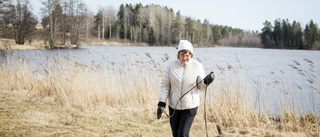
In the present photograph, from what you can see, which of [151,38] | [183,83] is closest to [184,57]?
[183,83]

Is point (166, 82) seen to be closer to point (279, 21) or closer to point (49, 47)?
point (49, 47)

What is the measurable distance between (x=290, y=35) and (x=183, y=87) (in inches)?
2554

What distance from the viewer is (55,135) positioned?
307 cm

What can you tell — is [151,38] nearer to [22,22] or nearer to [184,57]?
[22,22]

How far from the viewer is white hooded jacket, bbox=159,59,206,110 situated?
7.32 feet

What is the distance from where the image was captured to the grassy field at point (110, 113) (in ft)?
11.6

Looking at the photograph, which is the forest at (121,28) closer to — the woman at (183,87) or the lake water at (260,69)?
the lake water at (260,69)

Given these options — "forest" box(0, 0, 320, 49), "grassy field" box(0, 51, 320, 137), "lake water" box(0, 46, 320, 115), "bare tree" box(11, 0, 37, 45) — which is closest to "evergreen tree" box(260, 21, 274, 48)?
"forest" box(0, 0, 320, 49)

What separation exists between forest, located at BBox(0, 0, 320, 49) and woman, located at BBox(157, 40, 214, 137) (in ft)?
77.6

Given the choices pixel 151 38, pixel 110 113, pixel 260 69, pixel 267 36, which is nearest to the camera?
pixel 110 113

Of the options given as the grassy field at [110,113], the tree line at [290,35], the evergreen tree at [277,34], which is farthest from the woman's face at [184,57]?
the evergreen tree at [277,34]

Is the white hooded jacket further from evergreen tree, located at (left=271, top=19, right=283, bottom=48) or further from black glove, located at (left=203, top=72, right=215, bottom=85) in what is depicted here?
evergreen tree, located at (left=271, top=19, right=283, bottom=48)

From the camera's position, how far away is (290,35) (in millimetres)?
57031

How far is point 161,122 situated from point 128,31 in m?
53.4
